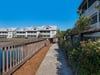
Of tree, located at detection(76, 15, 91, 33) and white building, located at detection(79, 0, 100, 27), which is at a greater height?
white building, located at detection(79, 0, 100, 27)

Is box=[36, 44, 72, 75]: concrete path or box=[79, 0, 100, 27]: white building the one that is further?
box=[79, 0, 100, 27]: white building

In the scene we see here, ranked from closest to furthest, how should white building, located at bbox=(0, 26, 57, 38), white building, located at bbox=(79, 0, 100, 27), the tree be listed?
white building, located at bbox=(79, 0, 100, 27) → the tree → white building, located at bbox=(0, 26, 57, 38)

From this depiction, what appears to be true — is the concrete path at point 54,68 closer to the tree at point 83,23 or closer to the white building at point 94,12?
the white building at point 94,12

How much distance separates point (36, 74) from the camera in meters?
5.23

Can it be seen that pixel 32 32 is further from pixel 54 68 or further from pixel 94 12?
pixel 54 68

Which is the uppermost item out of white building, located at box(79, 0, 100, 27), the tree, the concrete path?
white building, located at box(79, 0, 100, 27)

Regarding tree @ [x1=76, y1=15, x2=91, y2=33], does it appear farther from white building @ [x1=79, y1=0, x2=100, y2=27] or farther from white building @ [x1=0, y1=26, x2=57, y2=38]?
white building @ [x1=0, y1=26, x2=57, y2=38]

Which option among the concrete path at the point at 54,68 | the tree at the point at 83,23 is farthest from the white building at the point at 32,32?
the concrete path at the point at 54,68

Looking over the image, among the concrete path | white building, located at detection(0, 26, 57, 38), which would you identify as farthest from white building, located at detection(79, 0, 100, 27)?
white building, located at detection(0, 26, 57, 38)

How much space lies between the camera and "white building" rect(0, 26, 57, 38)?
59.7 m

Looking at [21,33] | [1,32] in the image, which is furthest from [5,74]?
[1,32]

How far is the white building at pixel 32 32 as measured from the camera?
59719 mm

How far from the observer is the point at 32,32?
64.8 metres

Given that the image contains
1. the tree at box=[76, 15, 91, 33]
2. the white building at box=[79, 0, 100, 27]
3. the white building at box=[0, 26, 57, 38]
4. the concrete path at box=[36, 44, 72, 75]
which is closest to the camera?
the concrete path at box=[36, 44, 72, 75]
